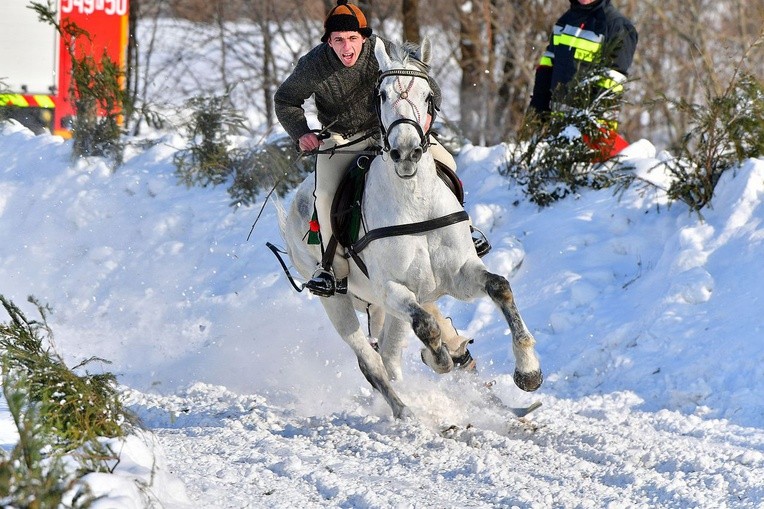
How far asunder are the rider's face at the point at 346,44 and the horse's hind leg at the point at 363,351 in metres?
1.59

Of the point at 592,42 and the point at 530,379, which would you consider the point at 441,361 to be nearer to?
the point at 530,379

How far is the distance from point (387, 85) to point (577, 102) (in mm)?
4176

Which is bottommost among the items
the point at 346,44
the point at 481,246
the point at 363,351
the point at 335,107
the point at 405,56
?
the point at 363,351

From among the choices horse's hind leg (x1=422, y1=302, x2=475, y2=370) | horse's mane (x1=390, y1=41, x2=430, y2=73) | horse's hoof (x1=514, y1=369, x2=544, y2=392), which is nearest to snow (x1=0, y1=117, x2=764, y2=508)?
→ horse's hind leg (x1=422, y1=302, x2=475, y2=370)

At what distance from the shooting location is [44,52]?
14875 mm

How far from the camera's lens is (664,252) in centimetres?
801

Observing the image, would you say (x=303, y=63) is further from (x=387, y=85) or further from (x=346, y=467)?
(x=346, y=467)

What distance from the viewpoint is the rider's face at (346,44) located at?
20.2 feet

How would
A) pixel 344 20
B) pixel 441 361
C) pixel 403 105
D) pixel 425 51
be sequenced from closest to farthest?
pixel 403 105, pixel 425 51, pixel 441 361, pixel 344 20

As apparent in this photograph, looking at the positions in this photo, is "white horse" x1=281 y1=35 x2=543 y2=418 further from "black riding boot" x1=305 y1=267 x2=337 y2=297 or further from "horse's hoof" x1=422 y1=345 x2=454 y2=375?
"black riding boot" x1=305 y1=267 x2=337 y2=297

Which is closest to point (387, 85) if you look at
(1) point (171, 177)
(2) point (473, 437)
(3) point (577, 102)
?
(2) point (473, 437)

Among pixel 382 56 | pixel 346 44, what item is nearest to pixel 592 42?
pixel 346 44

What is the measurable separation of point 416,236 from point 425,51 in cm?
99

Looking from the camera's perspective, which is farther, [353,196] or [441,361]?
[353,196]
